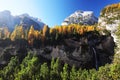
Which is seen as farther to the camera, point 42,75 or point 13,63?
point 13,63

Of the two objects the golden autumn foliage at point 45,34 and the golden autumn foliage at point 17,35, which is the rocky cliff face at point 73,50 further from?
the golden autumn foliage at point 45,34

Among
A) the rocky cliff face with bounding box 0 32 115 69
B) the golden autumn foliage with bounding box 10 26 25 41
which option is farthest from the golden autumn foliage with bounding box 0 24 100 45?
the rocky cliff face with bounding box 0 32 115 69

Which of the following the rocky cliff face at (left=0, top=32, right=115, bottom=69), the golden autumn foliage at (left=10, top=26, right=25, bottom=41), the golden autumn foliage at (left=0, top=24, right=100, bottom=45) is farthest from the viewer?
the golden autumn foliage at (left=0, top=24, right=100, bottom=45)

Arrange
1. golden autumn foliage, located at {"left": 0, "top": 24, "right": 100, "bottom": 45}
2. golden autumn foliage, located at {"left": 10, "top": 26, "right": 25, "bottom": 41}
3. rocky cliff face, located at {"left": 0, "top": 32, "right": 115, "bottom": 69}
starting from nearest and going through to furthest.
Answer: rocky cliff face, located at {"left": 0, "top": 32, "right": 115, "bottom": 69}, golden autumn foliage, located at {"left": 10, "top": 26, "right": 25, "bottom": 41}, golden autumn foliage, located at {"left": 0, "top": 24, "right": 100, "bottom": 45}

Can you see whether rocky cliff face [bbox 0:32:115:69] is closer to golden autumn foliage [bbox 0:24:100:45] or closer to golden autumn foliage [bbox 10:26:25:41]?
golden autumn foliage [bbox 10:26:25:41]

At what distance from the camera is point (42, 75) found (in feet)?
348

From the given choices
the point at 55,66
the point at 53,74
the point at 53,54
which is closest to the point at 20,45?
the point at 53,54

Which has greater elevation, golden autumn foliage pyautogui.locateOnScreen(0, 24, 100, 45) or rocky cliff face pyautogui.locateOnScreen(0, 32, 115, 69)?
golden autumn foliage pyautogui.locateOnScreen(0, 24, 100, 45)

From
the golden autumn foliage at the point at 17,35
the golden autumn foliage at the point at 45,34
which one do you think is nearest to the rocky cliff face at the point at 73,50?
the golden autumn foliage at the point at 17,35

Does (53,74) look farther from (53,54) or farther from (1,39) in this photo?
(1,39)

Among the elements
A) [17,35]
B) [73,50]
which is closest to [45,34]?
[17,35]

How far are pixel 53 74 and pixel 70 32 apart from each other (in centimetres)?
7033

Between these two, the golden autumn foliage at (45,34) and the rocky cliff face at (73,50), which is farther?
the golden autumn foliage at (45,34)

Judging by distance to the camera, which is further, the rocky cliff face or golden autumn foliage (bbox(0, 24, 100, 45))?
golden autumn foliage (bbox(0, 24, 100, 45))
